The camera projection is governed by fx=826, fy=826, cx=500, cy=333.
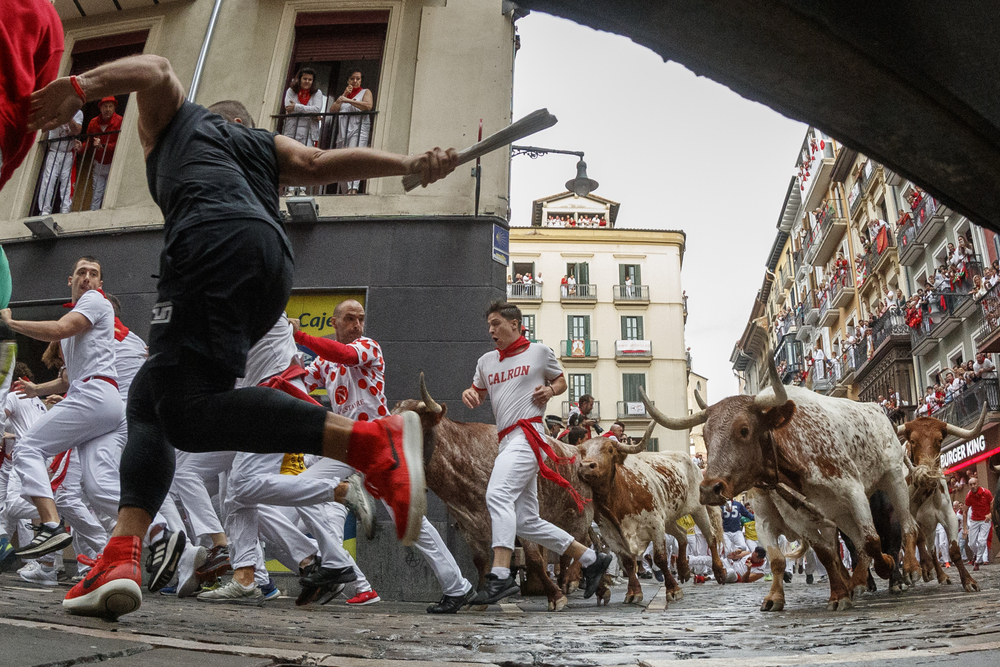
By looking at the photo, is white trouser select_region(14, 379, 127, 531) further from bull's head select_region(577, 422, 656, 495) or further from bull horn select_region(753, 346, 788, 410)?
bull horn select_region(753, 346, 788, 410)

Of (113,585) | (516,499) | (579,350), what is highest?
(579,350)

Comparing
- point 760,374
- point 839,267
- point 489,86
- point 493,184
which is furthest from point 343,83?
point 760,374

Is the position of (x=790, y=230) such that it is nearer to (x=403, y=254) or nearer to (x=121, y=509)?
(x=403, y=254)

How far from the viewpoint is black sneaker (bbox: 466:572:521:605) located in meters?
5.77

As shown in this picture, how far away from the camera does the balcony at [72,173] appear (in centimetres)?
1291

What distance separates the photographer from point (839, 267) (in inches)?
1951

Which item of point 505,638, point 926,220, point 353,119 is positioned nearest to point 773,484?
point 505,638

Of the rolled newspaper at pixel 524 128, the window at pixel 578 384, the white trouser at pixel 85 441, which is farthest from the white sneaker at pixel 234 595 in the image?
the window at pixel 578 384

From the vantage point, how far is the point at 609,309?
184 feet

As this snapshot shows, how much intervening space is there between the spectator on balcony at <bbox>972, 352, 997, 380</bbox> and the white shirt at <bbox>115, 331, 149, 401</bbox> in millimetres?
30440

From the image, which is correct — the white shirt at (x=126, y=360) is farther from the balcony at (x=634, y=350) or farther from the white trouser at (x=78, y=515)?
the balcony at (x=634, y=350)

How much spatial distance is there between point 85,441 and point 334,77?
29.4 ft

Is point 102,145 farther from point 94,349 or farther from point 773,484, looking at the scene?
point 773,484

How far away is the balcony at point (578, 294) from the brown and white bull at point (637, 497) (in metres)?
44.4
